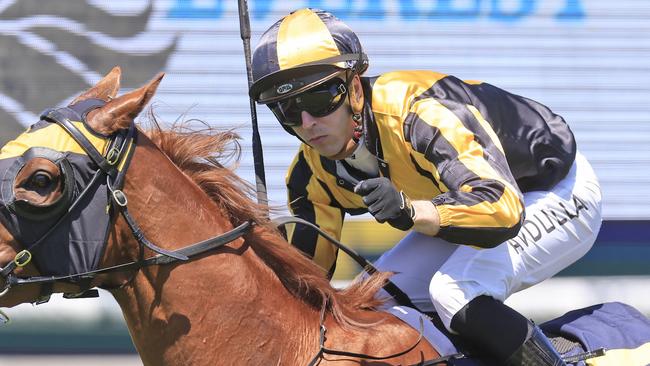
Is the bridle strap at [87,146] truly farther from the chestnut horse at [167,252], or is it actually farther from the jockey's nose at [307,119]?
the jockey's nose at [307,119]

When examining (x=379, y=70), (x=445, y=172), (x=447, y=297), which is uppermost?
(x=445, y=172)

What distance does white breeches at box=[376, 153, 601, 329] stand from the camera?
2662 mm

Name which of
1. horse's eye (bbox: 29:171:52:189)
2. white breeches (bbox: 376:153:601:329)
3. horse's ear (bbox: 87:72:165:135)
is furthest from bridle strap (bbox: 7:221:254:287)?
white breeches (bbox: 376:153:601:329)

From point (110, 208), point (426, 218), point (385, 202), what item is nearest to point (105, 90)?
point (110, 208)

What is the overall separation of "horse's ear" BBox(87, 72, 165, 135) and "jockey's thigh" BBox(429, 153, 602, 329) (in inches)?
37.1

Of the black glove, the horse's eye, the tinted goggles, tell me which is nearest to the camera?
the horse's eye

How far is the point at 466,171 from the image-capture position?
254 cm

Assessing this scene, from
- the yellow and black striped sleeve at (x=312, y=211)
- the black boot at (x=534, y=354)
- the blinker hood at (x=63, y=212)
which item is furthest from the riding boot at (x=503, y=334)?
the blinker hood at (x=63, y=212)

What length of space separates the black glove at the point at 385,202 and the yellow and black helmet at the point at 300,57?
457 millimetres

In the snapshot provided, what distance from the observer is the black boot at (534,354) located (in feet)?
8.50

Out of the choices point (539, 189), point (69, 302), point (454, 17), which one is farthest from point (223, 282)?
point (454, 17)

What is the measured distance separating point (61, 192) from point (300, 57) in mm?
815

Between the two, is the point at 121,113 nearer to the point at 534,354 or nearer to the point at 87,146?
the point at 87,146

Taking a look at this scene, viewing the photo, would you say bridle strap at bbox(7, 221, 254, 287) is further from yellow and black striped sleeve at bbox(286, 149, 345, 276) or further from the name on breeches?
the name on breeches
